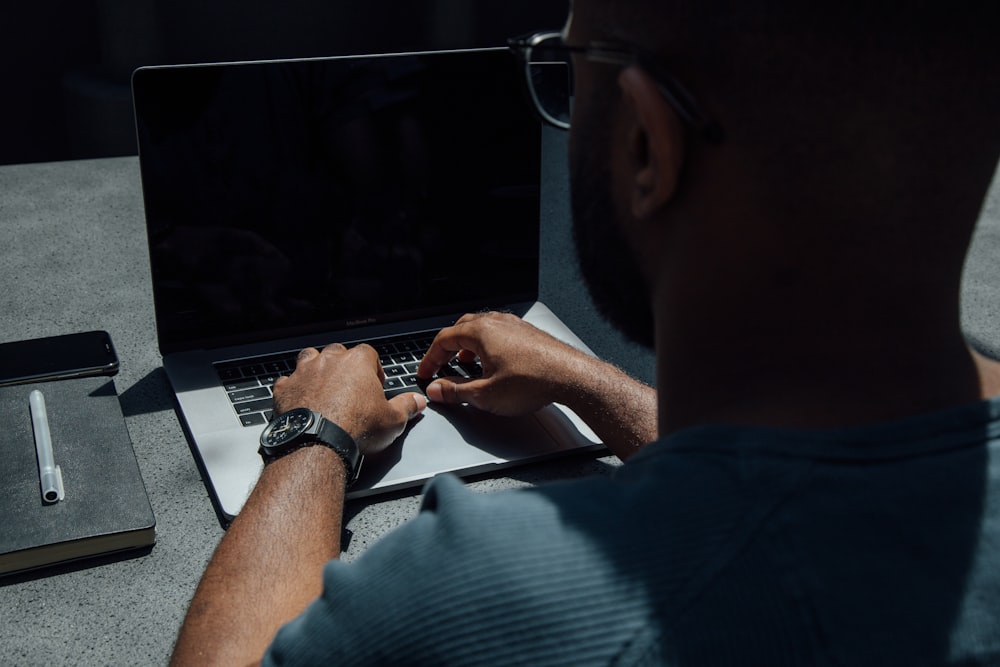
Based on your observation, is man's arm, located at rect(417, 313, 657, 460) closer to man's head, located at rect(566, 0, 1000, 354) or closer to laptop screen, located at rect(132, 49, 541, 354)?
laptop screen, located at rect(132, 49, 541, 354)

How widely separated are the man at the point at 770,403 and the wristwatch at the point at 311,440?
318mm

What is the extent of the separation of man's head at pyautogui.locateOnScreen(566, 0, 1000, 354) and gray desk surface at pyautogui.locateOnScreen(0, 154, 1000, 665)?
43 centimetres

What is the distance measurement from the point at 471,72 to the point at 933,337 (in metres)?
0.74

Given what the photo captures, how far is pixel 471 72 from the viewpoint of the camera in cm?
111

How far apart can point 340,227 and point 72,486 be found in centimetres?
44

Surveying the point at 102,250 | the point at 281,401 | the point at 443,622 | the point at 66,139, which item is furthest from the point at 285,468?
the point at 66,139

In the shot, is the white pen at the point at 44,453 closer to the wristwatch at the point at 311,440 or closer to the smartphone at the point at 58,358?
the smartphone at the point at 58,358

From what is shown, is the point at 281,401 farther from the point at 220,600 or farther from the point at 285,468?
the point at 220,600

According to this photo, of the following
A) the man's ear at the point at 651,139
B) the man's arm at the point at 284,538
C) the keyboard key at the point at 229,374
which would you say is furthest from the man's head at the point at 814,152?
the keyboard key at the point at 229,374

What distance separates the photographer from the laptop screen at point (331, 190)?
101cm

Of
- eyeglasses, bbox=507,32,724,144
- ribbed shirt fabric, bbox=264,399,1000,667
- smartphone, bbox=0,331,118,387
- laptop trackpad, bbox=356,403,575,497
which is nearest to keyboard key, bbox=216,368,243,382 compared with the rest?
smartphone, bbox=0,331,118,387

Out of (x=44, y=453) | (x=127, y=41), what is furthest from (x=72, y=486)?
(x=127, y=41)

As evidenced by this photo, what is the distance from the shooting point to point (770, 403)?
0.51 meters

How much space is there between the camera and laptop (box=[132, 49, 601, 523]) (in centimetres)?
97
